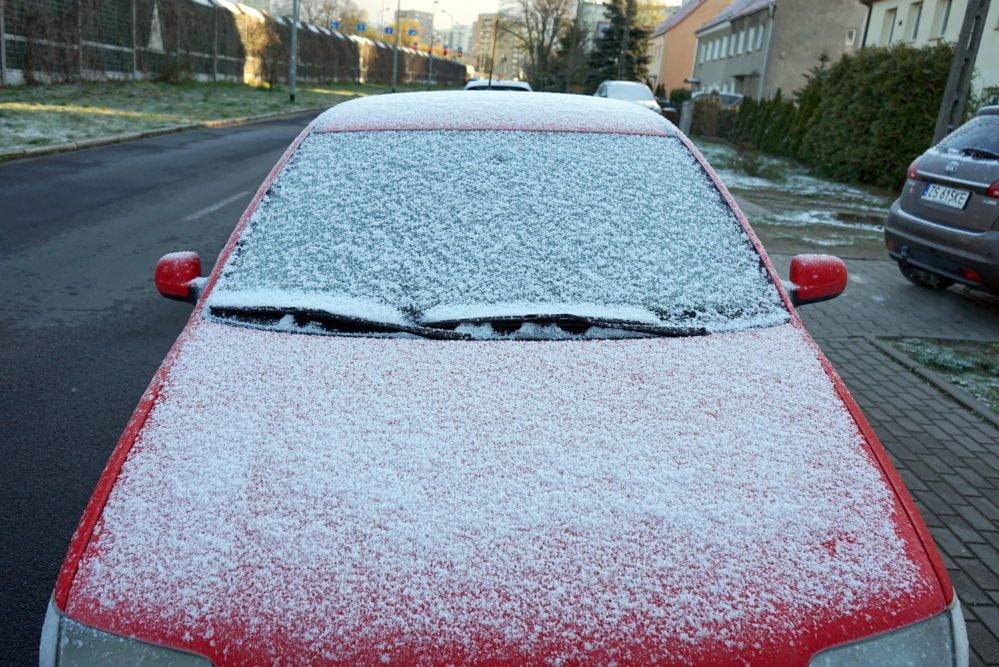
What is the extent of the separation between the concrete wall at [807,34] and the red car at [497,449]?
44.0 m

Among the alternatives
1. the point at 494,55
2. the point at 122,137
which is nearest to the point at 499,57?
the point at 494,55

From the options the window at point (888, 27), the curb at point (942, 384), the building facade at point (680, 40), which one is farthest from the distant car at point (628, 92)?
the building facade at point (680, 40)

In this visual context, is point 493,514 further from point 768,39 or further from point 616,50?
point 616,50

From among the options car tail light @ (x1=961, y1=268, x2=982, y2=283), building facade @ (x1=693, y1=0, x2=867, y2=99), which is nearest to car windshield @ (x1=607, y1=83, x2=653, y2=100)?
building facade @ (x1=693, y1=0, x2=867, y2=99)

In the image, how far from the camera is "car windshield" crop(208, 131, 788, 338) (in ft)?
7.52

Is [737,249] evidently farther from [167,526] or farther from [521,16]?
[521,16]

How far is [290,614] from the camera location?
53.2 inches

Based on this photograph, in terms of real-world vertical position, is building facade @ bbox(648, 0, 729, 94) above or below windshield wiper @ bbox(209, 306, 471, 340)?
above

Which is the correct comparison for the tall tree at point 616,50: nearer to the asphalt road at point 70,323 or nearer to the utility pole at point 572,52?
the utility pole at point 572,52

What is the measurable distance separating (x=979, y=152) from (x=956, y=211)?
0.51m

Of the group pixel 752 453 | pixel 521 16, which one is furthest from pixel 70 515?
pixel 521 16

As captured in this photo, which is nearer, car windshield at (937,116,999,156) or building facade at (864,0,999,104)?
car windshield at (937,116,999,156)

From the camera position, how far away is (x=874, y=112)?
56.0ft

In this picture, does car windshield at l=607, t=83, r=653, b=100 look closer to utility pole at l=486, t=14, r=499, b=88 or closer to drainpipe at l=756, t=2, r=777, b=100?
utility pole at l=486, t=14, r=499, b=88
